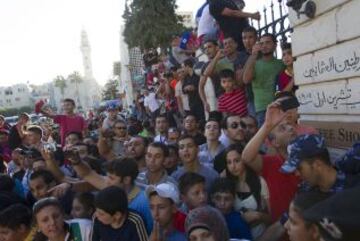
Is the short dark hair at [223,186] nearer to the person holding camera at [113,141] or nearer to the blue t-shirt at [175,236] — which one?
the blue t-shirt at [175,236]

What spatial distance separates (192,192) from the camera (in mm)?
3699

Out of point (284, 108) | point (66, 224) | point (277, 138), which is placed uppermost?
point (284, 108)

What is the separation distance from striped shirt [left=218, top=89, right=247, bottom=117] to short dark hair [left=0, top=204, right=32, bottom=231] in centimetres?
272

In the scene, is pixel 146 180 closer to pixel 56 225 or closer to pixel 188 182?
pixel 188 182

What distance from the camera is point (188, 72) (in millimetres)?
7867

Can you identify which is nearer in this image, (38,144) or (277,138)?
(277,138)

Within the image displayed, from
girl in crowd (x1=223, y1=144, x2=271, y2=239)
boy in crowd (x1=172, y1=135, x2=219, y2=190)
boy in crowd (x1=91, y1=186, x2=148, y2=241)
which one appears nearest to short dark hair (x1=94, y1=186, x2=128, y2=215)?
boy in crowd (x1=91, y1=186, x2=148, y2=241)

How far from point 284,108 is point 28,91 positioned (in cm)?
12537

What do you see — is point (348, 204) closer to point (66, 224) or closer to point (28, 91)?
point (66, 224)

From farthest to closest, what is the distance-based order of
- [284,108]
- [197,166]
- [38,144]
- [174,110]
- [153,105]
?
1. [153,105]
2. [174,110]
3. [38,144]
4. [197,166]
5. [284,108]

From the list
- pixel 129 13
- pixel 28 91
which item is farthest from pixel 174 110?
pixel 28 91

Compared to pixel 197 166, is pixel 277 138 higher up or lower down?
higher up

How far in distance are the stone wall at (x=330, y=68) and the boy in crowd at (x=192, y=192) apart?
1.41m

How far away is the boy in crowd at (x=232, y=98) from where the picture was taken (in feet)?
18.6
